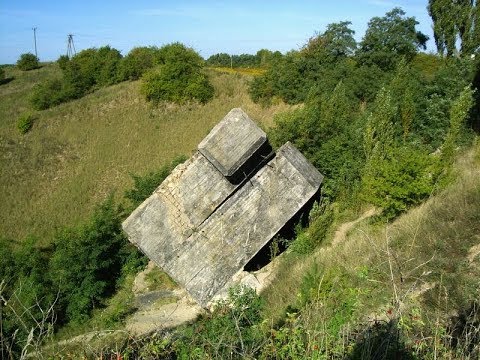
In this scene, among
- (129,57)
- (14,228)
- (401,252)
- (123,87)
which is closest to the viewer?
(401,252)

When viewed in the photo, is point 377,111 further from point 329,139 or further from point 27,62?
point 27,62

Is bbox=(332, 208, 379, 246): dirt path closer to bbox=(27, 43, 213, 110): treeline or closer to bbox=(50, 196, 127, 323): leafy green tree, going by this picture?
bbox=(50, 196, 127, 323): leafy green tree

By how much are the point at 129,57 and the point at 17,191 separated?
1304 centimetres

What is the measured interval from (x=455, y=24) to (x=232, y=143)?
17121 millimetres

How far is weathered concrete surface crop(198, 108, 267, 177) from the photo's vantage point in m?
9.06

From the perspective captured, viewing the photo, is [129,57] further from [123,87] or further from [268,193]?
[268,193]

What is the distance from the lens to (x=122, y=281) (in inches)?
424

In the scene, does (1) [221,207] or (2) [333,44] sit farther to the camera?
(2) [333,44]

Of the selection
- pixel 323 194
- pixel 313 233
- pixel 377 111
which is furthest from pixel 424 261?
pixel 377 111

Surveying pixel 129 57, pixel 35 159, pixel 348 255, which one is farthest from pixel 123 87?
pixel 348 255

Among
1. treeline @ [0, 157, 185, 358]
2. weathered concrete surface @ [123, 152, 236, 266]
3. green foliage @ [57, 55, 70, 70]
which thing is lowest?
treeline @ [0, 157, 185, 358]

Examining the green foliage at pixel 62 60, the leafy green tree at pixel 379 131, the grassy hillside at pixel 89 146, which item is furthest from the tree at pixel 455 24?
the green foliage at pixel 62 60

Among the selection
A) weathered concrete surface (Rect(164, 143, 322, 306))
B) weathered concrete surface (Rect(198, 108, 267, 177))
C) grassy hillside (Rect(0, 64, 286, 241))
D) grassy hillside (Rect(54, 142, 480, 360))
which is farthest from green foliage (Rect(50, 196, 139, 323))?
grassy hillside (Rect(0, 64, 286, 241))

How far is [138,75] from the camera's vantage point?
2819cm
